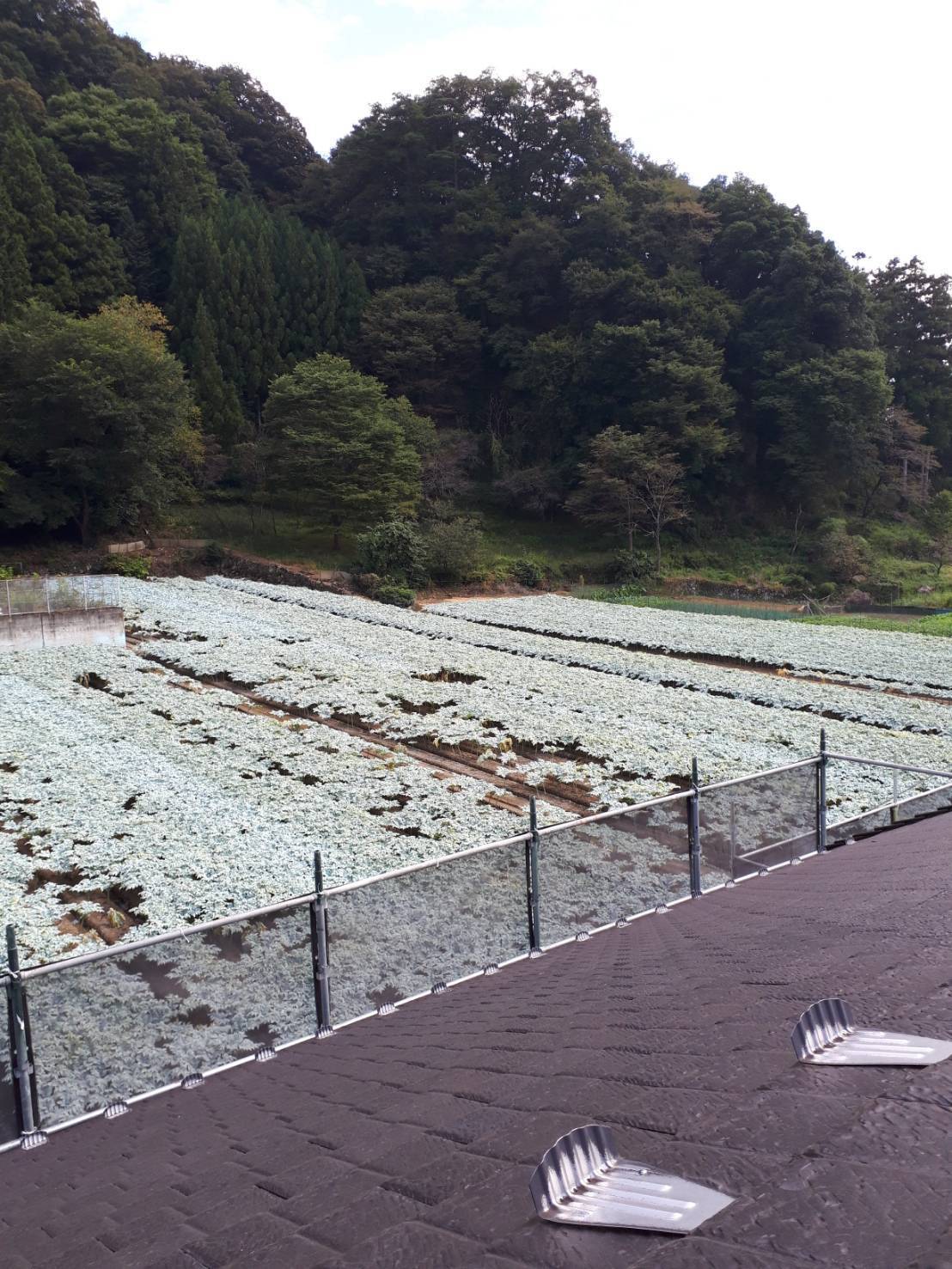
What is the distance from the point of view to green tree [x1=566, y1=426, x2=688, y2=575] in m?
40.4

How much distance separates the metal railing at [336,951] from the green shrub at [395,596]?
2539 centimetres

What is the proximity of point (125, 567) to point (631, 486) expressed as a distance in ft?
75.5

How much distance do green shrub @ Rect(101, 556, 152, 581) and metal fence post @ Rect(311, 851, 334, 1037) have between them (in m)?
30.8

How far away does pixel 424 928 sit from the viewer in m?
5.37

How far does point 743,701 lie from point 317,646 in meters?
10.4

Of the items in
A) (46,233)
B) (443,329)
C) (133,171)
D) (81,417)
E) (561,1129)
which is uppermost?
(133,171)

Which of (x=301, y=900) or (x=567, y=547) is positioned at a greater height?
(x=567, y=547)

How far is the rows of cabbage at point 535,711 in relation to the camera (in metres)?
11.9

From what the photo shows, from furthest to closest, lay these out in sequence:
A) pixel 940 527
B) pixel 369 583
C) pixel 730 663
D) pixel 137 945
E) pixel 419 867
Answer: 1. pixel 940 527
2. pixel 369 583
3. pixel 730 663
4. pixel 419 867
5. pixel 137 945

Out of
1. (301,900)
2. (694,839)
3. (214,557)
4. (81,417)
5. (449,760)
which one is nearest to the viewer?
(301,900)

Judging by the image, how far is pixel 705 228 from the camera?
49.2 metres

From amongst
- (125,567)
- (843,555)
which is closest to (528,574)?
(843,555)

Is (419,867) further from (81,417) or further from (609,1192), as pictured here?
(81,417)

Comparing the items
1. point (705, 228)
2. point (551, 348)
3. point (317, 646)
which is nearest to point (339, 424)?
point (551, 348)
